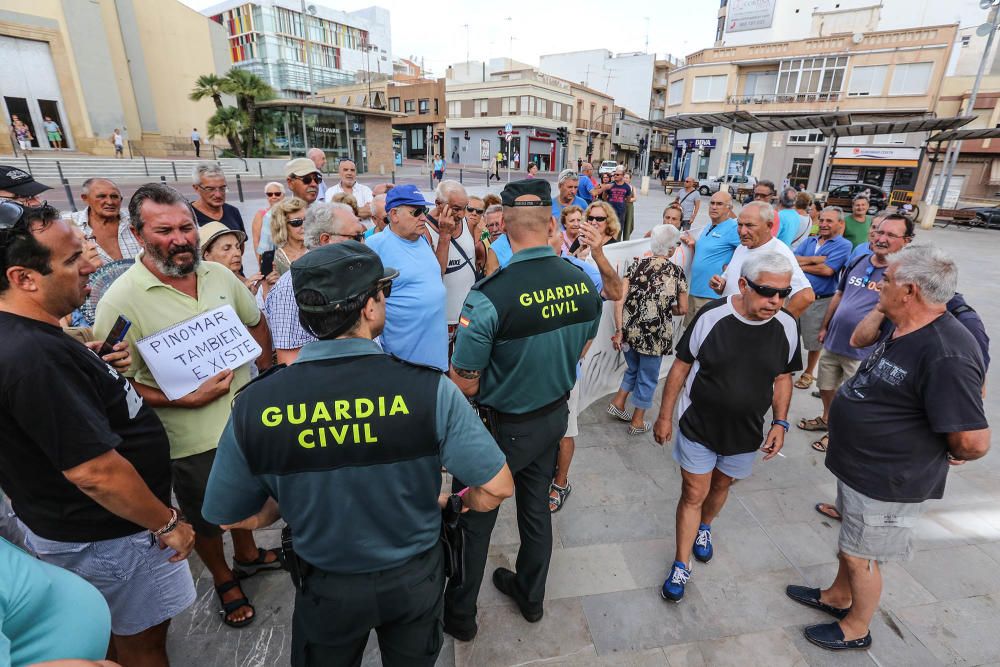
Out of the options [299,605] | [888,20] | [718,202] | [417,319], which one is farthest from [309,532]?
[888,20]

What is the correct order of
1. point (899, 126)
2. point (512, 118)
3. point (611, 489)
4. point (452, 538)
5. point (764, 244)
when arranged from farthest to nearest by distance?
point (512, 118), point (899, 126), point (764, 244), point (611, 489), point (452, 538)

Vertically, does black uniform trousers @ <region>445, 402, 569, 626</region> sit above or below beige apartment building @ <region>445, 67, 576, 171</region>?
below

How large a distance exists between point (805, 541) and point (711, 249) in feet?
9.43

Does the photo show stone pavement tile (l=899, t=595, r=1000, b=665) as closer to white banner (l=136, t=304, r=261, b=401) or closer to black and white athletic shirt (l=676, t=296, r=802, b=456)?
black and white athletic shirt (l=676, t=296, r=802, b=456)

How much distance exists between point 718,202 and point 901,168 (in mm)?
35529

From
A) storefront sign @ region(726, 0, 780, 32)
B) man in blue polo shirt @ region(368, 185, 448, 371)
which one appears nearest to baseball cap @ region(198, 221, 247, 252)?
man in blue polo shirt @ region(368, 185, 448, 371)

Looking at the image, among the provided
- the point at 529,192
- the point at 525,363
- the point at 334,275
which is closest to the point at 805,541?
the point at 525,363

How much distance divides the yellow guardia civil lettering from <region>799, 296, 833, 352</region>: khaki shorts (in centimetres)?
421

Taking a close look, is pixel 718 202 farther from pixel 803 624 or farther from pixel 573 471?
pixel 803 624

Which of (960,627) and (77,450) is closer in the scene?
(77,450)

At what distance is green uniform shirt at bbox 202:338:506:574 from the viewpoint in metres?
1.31

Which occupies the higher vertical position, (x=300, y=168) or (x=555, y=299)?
(x=300, y=168)

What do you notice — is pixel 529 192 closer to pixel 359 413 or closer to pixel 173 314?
pixel 359 413

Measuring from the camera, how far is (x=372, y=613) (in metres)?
1.53
